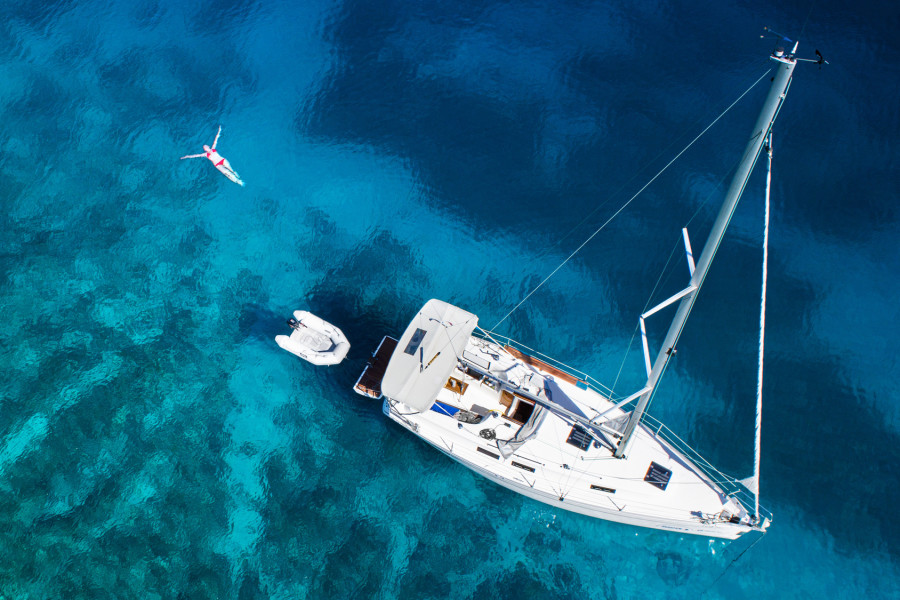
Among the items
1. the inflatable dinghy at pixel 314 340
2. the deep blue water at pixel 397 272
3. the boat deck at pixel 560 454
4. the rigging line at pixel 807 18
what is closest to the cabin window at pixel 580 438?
the boat deck at pixel 560 454

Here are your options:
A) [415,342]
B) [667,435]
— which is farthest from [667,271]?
[415,342]

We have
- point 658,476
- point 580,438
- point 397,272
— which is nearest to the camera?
point 658,476

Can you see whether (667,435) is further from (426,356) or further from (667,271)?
(426,356)

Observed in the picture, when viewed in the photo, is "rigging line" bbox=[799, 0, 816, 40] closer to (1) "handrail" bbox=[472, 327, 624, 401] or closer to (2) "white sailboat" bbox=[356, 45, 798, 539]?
(2) "white sailboat" bbox=[356, 45, 798, 539]

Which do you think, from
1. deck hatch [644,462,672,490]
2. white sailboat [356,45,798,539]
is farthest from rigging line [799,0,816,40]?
deck hatch [644,462,672,490]

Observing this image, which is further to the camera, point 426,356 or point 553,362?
point 553,362
